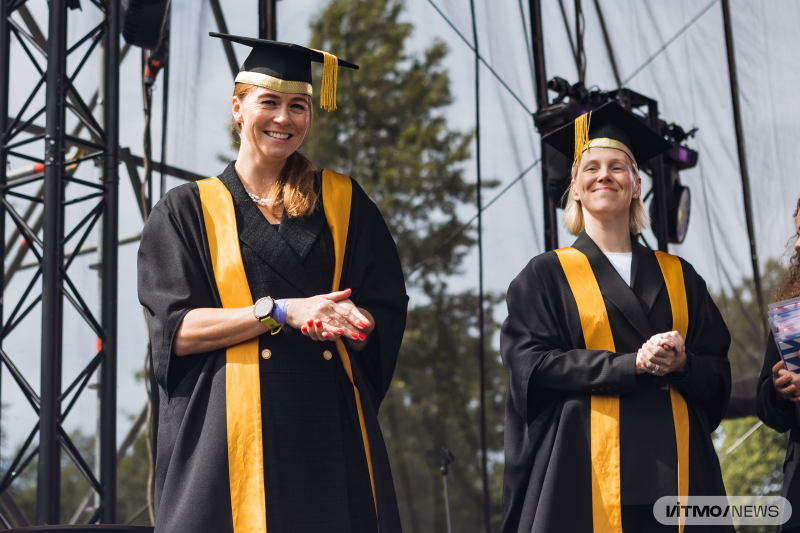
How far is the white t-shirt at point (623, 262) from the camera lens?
2.26 metres

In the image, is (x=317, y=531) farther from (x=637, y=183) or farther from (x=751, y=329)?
(x=751, y=329)

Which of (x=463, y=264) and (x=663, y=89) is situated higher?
(x=663, y=89)

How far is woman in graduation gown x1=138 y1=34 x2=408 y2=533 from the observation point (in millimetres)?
1562

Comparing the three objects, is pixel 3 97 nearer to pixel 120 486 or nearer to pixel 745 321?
pixel 120 486

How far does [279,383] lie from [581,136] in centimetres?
128

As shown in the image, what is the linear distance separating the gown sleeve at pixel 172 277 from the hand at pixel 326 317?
220mm

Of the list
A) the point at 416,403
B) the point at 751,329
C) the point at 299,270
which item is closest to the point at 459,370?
the point at 416,403

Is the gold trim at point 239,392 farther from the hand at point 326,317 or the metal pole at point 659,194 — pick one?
the metal pole at point 659,194

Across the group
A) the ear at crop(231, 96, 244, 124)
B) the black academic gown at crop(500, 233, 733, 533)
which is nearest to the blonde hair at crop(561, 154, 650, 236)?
the black academic gown at crop(500, 233, 733, 533)

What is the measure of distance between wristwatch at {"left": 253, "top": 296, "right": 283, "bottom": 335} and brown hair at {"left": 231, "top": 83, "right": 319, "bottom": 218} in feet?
0.80

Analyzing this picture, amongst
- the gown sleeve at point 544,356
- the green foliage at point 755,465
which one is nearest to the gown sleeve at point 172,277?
the gown sleeve at point 544,356

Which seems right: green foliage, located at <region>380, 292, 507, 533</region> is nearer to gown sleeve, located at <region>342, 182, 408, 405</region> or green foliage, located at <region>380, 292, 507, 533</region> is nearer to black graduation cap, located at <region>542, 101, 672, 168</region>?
black graduation cap, located at <region>542, 101, 672, 168</region>

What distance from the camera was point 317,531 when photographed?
1.55 metres

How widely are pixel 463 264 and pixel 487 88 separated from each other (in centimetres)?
185
